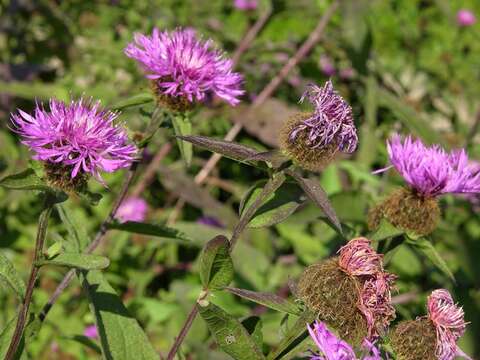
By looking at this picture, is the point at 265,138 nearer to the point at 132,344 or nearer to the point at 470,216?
the point at 470,216

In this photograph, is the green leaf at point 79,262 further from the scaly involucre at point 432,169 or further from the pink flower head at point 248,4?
the pink flower head at point 248,4

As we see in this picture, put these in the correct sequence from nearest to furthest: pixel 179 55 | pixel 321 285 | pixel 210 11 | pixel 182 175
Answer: pixel 321 285
pixel 179 55
pixel 182 175
pixel 210 11

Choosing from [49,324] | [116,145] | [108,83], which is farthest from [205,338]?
[108,83]

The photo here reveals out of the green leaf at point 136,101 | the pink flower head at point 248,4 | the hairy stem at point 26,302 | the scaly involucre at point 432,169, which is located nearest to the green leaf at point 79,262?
the hairy stem at point 26,302

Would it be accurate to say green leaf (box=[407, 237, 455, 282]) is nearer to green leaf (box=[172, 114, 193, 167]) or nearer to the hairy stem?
green leaf (box=[172, 114, 193, 167])

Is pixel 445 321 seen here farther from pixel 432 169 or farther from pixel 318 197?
pixel 432 169

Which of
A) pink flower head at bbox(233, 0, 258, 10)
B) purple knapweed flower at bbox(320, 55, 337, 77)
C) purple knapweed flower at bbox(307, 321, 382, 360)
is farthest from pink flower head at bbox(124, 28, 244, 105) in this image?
pink flower head at bbox(233, 0, 258, 10)
